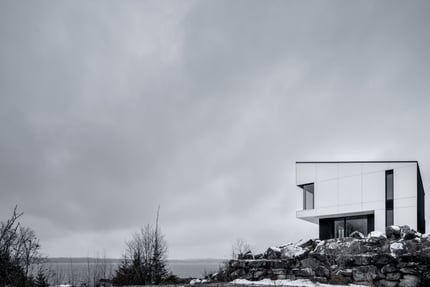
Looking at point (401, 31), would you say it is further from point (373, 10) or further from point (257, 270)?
point (257, 270)

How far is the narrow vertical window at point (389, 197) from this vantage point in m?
26.5

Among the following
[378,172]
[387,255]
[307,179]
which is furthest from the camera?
[307,179]

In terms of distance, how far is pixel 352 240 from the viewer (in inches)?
779

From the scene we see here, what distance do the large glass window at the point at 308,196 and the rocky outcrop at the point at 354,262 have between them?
10.5m

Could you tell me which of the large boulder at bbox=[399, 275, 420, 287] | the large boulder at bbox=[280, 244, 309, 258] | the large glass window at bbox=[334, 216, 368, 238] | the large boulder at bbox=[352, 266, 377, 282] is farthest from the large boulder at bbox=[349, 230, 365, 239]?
the large glass window at bbox=[334, 216, 368, 238]

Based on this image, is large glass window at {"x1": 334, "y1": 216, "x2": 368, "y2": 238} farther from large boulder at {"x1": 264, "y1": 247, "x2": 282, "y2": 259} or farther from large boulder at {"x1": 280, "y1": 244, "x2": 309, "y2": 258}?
large boulder at {"x1": 264, "y1": 247, "x2": 282, "y2": 259}

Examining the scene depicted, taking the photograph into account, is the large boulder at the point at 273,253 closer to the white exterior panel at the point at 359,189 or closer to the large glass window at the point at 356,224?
the white exterior panel at the point at 359,189

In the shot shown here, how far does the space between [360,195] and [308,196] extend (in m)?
4.60

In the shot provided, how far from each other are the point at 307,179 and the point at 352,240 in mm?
12146

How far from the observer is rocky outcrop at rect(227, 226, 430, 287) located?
53.7ft

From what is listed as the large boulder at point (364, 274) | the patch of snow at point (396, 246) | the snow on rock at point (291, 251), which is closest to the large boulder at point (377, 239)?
the patch of snow at point (396, 246)

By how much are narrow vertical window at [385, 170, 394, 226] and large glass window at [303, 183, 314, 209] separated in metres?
5.90

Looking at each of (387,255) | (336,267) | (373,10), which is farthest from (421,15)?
(336,267)

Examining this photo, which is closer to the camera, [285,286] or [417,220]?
[285,286]
